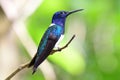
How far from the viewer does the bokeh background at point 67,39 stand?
3906 millimetres

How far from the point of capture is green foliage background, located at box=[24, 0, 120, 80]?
4.89 meters

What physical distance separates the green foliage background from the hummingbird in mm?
2333

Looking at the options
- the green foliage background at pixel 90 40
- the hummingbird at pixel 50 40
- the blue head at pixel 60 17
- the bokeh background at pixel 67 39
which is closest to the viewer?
the hummingbird at pixel 50 40

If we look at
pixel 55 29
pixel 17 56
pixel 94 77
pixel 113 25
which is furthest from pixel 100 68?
pixel 55 29

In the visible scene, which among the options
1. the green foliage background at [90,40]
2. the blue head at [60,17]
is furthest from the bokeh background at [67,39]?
the blue head at [60,17]

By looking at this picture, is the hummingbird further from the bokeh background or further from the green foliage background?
the green foliage background

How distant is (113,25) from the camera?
6102 mm

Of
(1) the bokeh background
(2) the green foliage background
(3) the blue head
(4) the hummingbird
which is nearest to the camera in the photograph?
(4) the hummingbird

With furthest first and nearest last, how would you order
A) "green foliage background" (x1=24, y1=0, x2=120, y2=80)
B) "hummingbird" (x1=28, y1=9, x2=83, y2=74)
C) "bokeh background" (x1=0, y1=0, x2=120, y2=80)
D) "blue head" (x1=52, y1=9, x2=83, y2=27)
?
"green foliage background" (x1=24, y1=0, x2=120, y2=80) < "bokeh background" (x1=0, y1=0, x2=120, y2=80) < "blue head" (x1=52, y1=9, x2=83, y2=27) < "hummingbird" (x1=28, y1=9, x2=83, y2=74)

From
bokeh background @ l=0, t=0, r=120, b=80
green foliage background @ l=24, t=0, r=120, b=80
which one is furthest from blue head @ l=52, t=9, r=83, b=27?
green foliage background @ l=24, t=0, r=120, b=80

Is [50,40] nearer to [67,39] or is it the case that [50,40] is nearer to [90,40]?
[67,39]

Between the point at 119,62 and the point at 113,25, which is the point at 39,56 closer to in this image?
the point at 119,62

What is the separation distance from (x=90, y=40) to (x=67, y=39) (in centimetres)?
145

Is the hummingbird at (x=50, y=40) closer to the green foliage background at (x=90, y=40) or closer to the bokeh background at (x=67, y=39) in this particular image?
the bokeh background at (x=67, y=39)
